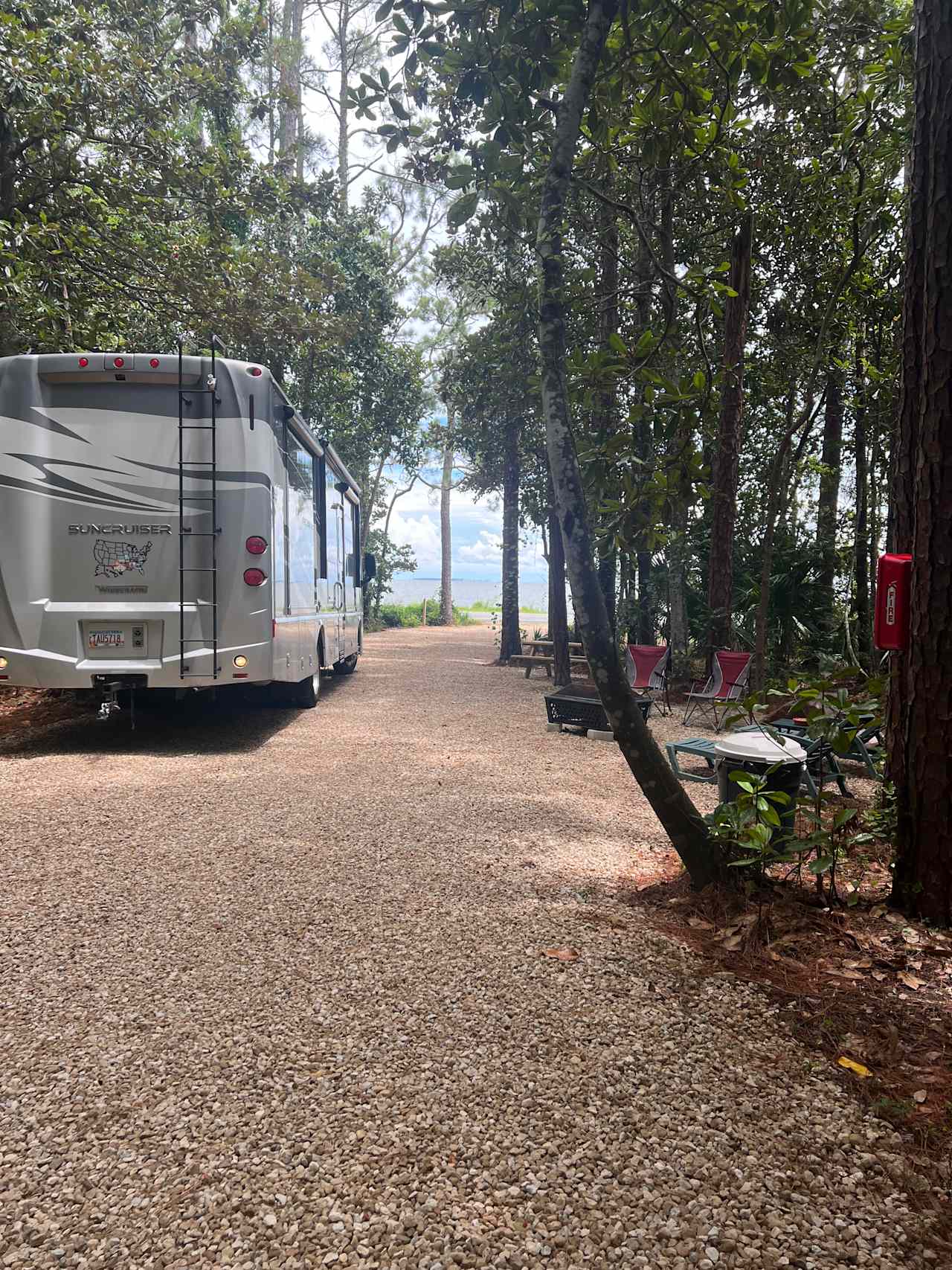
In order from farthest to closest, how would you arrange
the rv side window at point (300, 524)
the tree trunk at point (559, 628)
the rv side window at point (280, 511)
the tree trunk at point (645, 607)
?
the tree trunk at point (645, 607) < the tree trunk at point (559, 628) < the rv side window at point (300, 524) < the rv side window at point (280, 511)

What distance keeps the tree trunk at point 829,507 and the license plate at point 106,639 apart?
35.7 feet

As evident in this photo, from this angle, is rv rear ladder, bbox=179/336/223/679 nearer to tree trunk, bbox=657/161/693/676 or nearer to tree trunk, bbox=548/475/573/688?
tree trunk, bbox=657/161/693/676

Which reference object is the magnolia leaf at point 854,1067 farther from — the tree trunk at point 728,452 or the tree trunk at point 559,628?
the tree trunk at point 559,628

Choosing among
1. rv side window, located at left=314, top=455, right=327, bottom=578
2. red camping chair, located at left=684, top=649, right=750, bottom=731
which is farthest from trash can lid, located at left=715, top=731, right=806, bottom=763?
rv side window, located at left=314, top=455, right=327, bottom=578

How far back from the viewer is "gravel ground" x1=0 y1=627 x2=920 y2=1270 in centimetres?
181

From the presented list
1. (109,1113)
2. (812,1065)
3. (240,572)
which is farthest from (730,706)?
(240,572)

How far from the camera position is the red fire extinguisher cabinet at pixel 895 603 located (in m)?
3.24

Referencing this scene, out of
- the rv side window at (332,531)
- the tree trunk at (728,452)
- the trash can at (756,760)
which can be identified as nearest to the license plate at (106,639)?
the rv side window at (332,531)

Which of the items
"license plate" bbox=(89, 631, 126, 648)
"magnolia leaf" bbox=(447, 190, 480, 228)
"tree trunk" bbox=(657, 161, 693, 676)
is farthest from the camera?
"license plate" bbox=(89, 631, 126, 648)

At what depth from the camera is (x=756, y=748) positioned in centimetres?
420

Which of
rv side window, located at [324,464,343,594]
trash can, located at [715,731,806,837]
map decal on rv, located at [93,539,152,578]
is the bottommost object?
trash can, located at [715,731,806,837]

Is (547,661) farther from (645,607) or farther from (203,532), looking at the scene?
(203,532)

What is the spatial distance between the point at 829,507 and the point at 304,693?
392 inches

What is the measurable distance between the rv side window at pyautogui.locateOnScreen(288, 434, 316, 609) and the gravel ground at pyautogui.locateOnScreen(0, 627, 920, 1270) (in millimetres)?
3537
